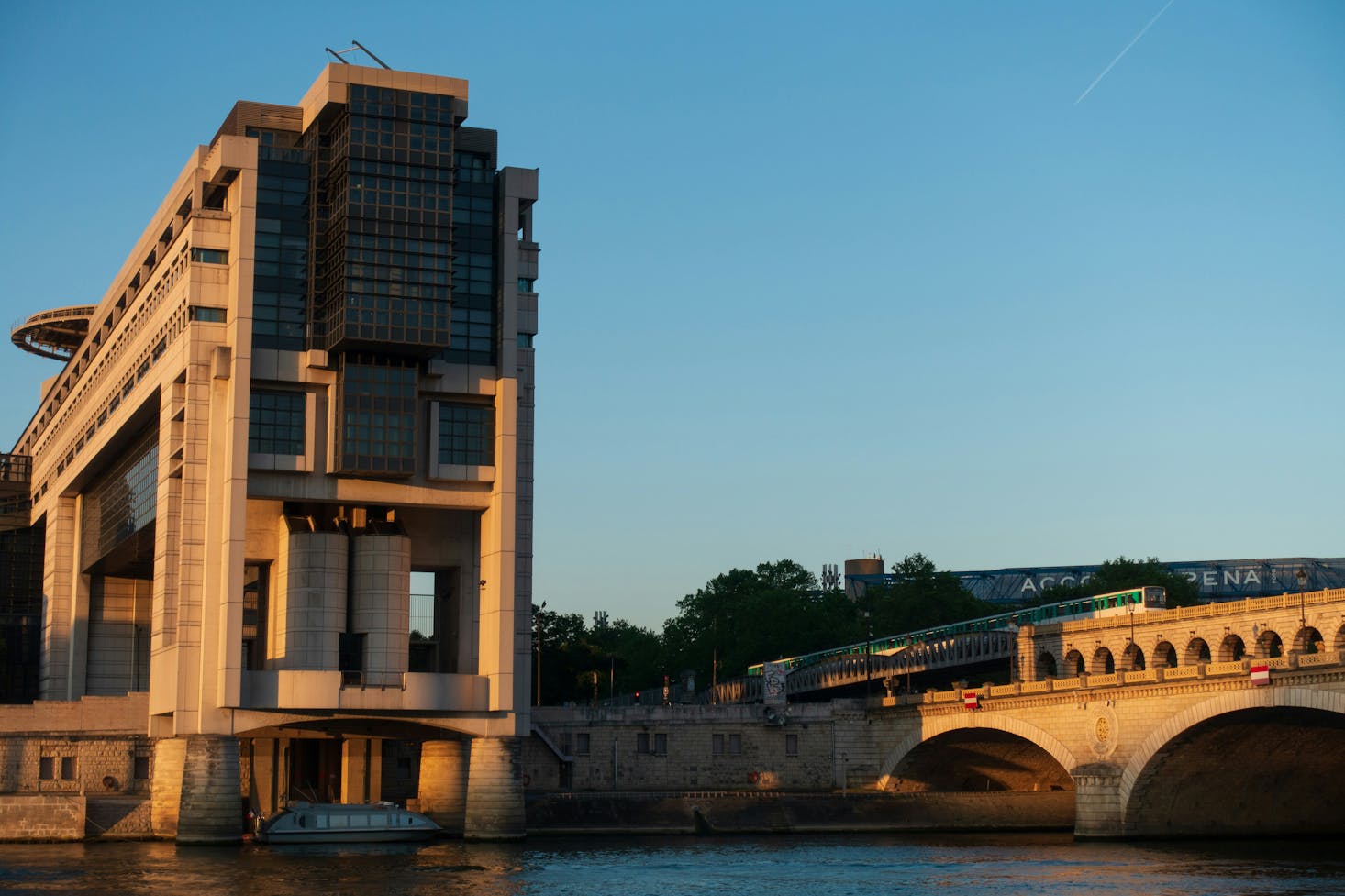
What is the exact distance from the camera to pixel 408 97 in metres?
95.9

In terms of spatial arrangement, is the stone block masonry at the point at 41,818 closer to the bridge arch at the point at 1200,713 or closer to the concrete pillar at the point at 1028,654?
the bridge arch at the point at 1200,713

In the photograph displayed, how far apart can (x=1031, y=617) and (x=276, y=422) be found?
63.6 meters

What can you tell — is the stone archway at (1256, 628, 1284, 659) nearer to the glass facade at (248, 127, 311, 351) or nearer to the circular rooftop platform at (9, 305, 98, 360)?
the glass facade at (248, 127, 311, 351)

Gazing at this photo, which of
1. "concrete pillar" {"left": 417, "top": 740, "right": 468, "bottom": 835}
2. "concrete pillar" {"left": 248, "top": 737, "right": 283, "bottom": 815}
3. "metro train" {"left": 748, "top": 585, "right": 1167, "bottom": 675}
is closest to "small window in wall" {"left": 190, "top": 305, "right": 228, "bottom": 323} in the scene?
"concrete pillar" {"left": 248, "top": 737, "right": 283, "bottom": 815}

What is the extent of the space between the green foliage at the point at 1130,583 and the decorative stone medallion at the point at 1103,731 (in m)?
64.6

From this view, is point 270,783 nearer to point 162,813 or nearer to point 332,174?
point 162,813

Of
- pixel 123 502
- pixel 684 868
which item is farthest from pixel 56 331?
pixel 684 868

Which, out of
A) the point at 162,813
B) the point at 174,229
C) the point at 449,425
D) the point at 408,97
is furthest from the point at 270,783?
the point at 408,97

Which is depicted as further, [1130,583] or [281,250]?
[1130,583]

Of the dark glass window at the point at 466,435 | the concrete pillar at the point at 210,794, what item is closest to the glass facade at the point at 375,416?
the dark glass window at the point at 466,435

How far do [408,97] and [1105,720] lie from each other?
175 feet

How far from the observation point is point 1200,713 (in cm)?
8906

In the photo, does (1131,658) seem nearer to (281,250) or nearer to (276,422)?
(276,422)

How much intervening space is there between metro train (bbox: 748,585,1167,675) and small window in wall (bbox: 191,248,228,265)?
55.5m
